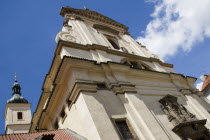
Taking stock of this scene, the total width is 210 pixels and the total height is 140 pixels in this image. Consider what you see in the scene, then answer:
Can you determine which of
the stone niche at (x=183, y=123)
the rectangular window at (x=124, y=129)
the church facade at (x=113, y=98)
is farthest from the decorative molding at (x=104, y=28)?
the rectangular window at (x=124, y=129)

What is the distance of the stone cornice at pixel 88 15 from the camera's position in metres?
17.7

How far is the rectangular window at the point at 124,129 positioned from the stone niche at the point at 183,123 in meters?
2.82

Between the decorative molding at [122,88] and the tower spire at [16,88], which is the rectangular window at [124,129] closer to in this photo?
the decorative molding at [122,88]

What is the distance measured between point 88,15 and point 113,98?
11.2m

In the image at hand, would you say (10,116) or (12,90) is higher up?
(12,90)

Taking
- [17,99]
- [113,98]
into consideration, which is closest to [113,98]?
[113,98]

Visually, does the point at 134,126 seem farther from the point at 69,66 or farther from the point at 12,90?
the point at 12,90

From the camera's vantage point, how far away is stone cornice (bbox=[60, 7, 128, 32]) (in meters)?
17.7

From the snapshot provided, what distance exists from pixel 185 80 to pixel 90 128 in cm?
1030

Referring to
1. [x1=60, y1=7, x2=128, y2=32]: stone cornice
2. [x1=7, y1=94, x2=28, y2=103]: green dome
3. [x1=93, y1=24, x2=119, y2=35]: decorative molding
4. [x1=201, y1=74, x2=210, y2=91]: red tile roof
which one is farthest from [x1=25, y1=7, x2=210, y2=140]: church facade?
[x1=7, y1=94, x2=28, y2=103]: green dome

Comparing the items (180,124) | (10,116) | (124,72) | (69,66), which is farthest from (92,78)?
(10,116)

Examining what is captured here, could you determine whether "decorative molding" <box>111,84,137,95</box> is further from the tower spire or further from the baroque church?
the tower spire

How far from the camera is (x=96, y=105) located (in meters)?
8.84

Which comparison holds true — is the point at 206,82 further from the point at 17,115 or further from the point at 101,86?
the point at 17,115
